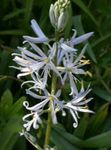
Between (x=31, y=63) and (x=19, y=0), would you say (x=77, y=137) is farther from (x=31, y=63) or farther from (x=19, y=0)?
(x=19, y=0)

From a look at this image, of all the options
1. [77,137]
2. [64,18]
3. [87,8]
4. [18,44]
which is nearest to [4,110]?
[77,137]

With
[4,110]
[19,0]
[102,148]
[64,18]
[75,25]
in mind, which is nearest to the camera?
[64,18]

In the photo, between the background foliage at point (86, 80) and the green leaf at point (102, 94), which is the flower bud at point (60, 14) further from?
the green leaf at point (102, 94)

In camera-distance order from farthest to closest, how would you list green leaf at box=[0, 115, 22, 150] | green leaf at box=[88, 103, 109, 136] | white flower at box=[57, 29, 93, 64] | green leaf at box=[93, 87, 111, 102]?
green leaf at box=[93, 87, 111, 102], green leaf at box=[88, 103, 109, 136], green leaf at box=[0, 115, 22, 150], white flower at box=[57, 29, 93, 64]

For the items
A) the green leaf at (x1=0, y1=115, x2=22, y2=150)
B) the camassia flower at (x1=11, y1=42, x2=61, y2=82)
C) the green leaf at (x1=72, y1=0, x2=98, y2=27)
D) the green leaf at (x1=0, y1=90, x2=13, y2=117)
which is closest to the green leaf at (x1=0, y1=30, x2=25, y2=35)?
the green leaf at (x1=72, y1=0, x2=98, y2=27)

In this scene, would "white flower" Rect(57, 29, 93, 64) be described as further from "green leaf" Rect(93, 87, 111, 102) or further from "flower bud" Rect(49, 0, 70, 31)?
Answer: "green leaf" Rect(93, 87, 111, 102)

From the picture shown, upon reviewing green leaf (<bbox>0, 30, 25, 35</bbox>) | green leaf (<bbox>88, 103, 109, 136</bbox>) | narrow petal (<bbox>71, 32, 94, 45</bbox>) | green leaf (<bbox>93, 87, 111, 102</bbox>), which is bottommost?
green leaf (<bbox>88, 103, 109, 136</bbox>)

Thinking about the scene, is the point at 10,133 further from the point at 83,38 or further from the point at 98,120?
the point at 83,38
